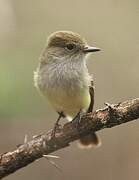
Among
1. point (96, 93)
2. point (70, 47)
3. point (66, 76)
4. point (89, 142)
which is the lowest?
point (89, 142)

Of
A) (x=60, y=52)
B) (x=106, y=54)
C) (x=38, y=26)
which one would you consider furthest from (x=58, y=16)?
(x=60, y=52)

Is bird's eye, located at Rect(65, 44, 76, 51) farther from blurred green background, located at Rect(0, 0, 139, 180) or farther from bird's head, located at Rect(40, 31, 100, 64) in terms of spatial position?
blurred green background, located at Rect(0, 0, 139, 180)

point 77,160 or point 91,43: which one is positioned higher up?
point 91,43

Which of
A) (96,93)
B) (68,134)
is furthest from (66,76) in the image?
(96,93)

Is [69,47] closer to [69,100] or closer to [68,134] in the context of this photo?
[69,100]

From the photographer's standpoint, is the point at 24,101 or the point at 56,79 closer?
the point at 56,79

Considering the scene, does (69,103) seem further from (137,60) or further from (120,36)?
(120,36)

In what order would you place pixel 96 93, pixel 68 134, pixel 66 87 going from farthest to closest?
1. pixel 96 93
2. pixel 66 87
3. pixel 68 134
